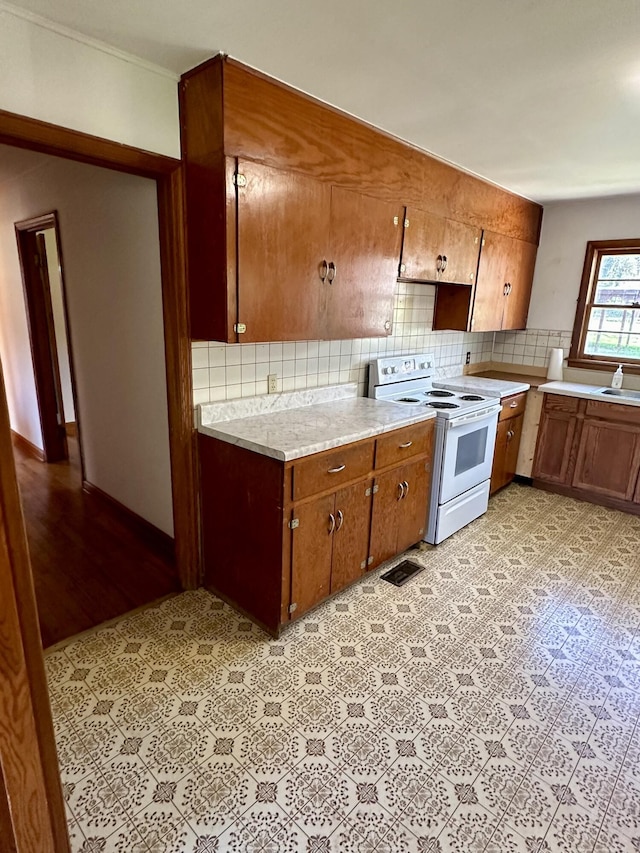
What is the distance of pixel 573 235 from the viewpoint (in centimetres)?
411

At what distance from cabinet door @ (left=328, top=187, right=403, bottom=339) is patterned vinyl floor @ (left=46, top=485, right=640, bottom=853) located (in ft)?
4.86

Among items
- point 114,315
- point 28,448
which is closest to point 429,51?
point 114,315

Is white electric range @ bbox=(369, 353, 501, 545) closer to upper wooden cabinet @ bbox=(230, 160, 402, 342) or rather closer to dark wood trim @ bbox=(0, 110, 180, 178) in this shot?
upper wooden cabinet @ bbox=(230, 160, 402, 342)

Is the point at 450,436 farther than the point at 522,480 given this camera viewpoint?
No

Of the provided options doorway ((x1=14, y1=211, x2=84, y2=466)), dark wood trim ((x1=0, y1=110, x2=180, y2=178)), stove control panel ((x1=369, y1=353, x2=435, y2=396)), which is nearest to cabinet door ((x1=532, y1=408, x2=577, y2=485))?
stove control panel ((x1=369, y1=353, x2=435, y2=396))

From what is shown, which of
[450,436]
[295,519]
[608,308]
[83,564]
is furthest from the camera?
[608,308]

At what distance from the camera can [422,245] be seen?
9.75 ft

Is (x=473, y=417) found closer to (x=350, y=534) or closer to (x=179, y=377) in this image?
(x=350, y=534)

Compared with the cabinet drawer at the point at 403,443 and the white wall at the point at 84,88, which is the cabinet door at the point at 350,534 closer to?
the cabinet drawer at the point at 403,443

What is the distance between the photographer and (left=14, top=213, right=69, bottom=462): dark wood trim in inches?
147

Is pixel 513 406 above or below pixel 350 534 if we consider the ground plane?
above

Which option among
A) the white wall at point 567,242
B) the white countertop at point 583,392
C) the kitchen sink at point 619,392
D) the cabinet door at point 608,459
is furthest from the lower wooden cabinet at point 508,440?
the white wall at point 567,242

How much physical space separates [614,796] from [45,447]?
451 centimetres

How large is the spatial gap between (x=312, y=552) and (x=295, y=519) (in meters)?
0.25
